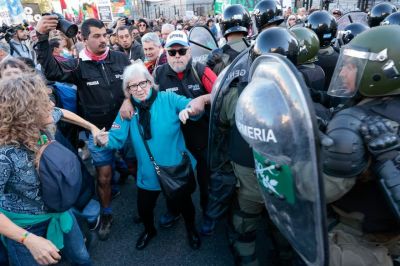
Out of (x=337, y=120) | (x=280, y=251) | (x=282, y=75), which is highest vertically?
(x=282, y=75)

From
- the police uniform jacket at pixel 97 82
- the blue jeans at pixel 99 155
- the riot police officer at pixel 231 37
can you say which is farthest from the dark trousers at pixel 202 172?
the police uniform jacket at pixel 97 82

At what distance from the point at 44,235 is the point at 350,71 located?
204 centimetres

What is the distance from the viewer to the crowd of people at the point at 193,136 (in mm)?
1301

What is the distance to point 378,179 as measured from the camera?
44.5 inches

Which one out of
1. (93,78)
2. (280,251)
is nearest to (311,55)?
(280,251)

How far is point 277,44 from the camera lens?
1937mm

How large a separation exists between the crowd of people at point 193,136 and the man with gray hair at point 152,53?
1 cm

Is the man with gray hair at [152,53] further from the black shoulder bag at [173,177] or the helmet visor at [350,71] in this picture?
the helmet visor at [350,71]

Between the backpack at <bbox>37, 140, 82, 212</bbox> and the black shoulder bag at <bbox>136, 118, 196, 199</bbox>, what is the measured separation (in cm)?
78

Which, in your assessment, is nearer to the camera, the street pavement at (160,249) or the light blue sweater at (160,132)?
the light blue sweater at (160,132)

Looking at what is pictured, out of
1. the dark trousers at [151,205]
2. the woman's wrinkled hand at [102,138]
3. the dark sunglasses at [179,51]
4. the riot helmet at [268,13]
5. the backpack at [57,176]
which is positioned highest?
the riot helmet at [268,13]

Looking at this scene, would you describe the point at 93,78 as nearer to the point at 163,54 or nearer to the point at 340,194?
the point at 163,54

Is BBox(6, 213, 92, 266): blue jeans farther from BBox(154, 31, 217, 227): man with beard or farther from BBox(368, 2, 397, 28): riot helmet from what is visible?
BBox(368, 2, 397, 28): riot helmet

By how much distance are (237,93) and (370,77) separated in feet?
3.09
